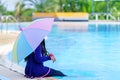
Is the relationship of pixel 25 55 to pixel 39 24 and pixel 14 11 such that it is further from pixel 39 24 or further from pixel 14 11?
pixel 14 11

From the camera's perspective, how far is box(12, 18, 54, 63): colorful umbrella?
507cm

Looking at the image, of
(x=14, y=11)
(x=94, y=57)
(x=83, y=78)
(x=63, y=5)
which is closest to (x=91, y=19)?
(x=63, y=5)

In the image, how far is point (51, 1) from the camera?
A: 113ft

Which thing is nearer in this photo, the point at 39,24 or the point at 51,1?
the point at 39,24

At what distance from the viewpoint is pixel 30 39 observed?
5113 mm

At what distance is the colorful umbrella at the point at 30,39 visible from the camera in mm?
5066

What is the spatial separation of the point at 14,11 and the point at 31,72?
29.9 metres

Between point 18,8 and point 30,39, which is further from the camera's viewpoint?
point 18,8

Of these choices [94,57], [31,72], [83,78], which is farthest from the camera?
[94,57]

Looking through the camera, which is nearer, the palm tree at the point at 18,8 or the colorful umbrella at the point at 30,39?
the colorful umbrella at the point at 30,39

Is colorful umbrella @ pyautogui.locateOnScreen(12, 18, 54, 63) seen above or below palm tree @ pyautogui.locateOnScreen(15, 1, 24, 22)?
above

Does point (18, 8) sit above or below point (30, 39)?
below

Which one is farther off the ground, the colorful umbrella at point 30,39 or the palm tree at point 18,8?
the colorful umbrella at point 30,39

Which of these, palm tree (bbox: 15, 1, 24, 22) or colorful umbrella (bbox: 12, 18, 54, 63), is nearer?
colorful umbrella (bbox: 12, 18, 54, 63)
